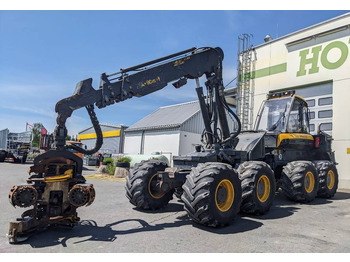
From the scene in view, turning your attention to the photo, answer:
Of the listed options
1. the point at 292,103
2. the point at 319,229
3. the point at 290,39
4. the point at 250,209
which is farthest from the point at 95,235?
the point at 290,39

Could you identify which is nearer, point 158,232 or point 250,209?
point 158,232

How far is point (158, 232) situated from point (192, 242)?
2.69ft

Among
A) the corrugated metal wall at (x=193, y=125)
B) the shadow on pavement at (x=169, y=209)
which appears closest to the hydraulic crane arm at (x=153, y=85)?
the shadow on pavement at (x=169, y=209)

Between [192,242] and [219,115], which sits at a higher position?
[219,115]

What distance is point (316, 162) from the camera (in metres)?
10.2

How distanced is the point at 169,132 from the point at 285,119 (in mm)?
16964

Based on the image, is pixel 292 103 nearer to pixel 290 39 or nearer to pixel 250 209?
pixel 250 209

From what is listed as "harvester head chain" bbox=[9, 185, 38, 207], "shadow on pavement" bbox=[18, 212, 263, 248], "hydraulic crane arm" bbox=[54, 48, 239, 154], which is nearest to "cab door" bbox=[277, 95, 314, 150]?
"hydraulic crane arm" bbox=[54, 48, 239, 154]

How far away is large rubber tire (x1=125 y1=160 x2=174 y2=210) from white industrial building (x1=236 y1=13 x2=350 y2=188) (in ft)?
35.5

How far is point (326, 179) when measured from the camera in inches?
388

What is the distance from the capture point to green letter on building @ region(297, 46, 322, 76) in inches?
601

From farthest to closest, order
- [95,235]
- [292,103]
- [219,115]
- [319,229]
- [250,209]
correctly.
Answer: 1. [292,103]
2. [219,115]
3. [250,209]
4. [319,229]
5. [95,235]

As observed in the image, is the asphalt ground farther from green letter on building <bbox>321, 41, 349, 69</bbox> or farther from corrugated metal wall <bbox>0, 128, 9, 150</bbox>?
corrugated metal wall <bbox>0, 128, 9, 150</bbox>

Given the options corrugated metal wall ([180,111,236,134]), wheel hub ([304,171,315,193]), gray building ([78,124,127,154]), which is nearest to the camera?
wheel hub ([304,171,315,193])
